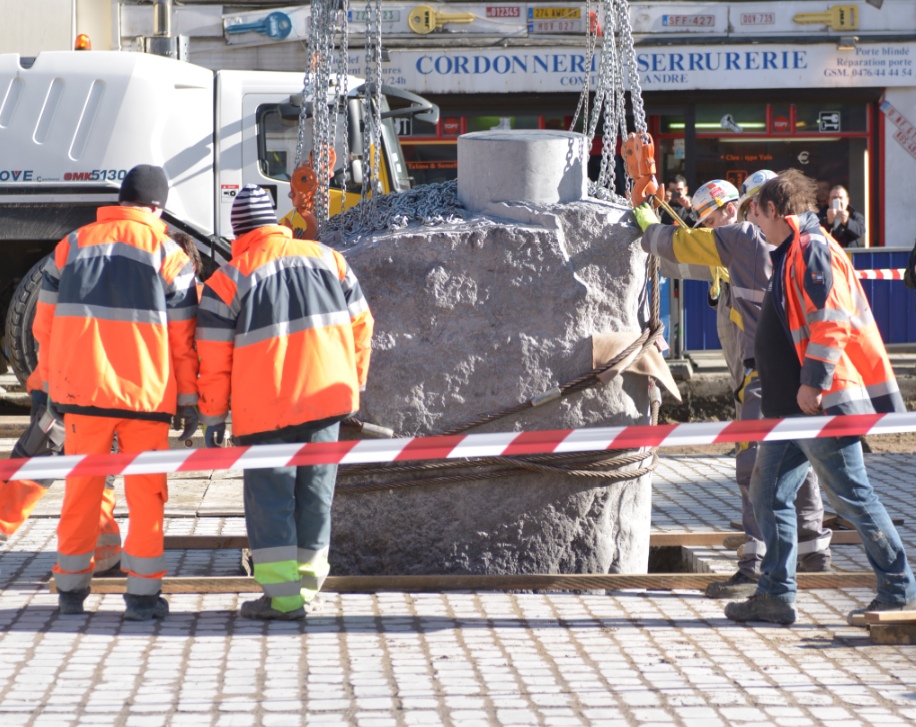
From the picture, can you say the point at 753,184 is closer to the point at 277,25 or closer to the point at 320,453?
the point at 320,453

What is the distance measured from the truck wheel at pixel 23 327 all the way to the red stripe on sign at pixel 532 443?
630cm

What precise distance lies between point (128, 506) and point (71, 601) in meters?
0.44

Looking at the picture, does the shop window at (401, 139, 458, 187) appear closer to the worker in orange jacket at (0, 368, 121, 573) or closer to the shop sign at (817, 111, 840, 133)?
the shop sign at (817, 111, 840, 133)

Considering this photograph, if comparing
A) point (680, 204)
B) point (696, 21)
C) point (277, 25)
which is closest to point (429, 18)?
point (277, 25)

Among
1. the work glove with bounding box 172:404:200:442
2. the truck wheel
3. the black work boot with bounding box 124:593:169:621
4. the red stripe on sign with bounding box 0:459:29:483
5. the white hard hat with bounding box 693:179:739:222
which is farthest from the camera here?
the truck wheel

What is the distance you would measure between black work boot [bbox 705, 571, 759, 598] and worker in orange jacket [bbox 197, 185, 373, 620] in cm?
160

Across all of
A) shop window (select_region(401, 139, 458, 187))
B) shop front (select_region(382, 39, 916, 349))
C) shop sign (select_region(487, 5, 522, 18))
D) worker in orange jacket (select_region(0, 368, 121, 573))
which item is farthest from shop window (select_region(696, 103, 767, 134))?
→ worker in orange jacket (select_region(0, 368, 121, 573))

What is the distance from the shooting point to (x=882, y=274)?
13.0 metres

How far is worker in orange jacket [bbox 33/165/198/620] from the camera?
5.09 m

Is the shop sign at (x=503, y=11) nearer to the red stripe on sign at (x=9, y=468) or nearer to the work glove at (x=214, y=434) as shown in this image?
the work glove at (x=214, y=434)

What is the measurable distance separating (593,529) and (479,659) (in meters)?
1.32

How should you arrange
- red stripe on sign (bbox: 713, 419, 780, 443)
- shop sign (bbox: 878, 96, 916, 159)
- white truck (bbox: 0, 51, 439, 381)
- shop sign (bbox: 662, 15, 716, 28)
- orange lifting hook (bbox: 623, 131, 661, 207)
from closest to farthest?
red stripe on sign (bbox: 713, 419, 780, 443)
orange lifting hook (bbox: 623, 131, 661, 207)
white truck (bbox: 0, 51, 439, 381)
shop sign (bbox: 662, 15, 716, 28)
shop sign (bbox: 878, 96, 916, 159)

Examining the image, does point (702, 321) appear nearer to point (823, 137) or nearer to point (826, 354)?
point (823, 137)

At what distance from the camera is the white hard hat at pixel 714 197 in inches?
250
